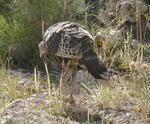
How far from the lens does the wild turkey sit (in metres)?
2.92

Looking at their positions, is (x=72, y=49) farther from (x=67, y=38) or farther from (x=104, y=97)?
(x=104, y=97)

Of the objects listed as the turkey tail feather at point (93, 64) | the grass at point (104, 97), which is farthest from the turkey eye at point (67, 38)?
the grass at point (104, 97)

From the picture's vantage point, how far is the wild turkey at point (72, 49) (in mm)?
2918

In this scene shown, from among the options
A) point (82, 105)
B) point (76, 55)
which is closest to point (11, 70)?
point (82, 105)

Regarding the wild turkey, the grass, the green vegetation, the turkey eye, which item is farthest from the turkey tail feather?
the green vegetation

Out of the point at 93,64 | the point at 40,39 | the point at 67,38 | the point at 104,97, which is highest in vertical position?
the point at 67,38

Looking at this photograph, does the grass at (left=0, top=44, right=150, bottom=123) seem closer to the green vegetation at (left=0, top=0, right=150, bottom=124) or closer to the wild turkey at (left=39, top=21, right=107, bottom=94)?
the green vegetation at (left=0, top=0, right=150, bottom=124)

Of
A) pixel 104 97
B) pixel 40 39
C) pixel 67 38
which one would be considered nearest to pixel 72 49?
pixel 67 38

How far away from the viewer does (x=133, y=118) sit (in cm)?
306

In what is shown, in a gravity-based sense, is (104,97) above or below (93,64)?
below

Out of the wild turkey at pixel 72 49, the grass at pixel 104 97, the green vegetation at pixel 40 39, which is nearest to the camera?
the wild turkey at pixel 72 49

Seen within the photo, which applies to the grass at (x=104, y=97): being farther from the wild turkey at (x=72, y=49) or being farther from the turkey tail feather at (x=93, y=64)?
the turkey tail feather at (x=93, y=64)

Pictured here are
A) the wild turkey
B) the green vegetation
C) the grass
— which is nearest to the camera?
the wild turkey

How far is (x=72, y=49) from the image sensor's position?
291 centimetres
